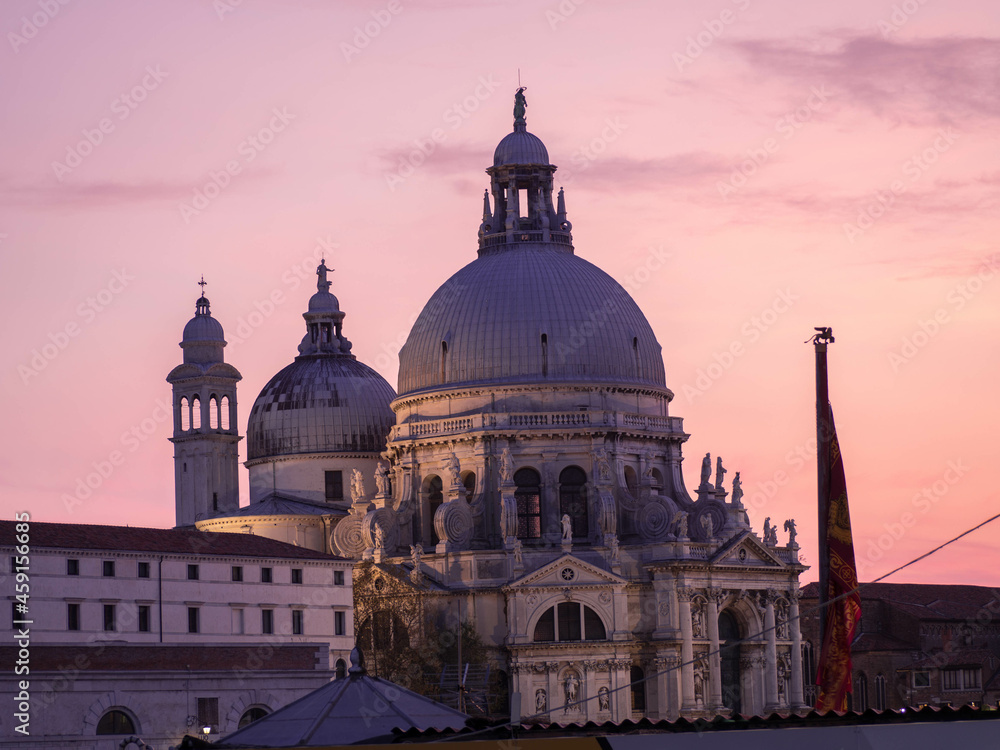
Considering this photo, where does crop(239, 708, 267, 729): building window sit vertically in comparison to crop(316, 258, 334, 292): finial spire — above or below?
below

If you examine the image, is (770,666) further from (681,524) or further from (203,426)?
(203,426)

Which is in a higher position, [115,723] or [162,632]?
[162,632]

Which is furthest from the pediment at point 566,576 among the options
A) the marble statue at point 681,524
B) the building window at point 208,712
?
the building window at point 208,712

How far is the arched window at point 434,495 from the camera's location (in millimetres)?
103125

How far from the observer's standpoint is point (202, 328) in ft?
364

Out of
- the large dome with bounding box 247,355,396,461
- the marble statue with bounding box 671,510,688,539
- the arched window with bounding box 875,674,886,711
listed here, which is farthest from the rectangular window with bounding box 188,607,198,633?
the arched window with bounding box 875,674,886,711

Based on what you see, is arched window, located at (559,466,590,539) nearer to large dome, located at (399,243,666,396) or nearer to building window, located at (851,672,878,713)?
large dome, located at (399,243,666,396)

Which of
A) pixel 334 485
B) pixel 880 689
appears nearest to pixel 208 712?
pixel 334 485

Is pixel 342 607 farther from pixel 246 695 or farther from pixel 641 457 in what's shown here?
pixel 641 457

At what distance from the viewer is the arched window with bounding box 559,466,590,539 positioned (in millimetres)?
100750

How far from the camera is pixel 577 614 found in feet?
316

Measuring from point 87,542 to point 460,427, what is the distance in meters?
33.1

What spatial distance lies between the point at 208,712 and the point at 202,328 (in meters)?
46.0

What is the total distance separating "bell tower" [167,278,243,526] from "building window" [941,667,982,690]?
42.2m
